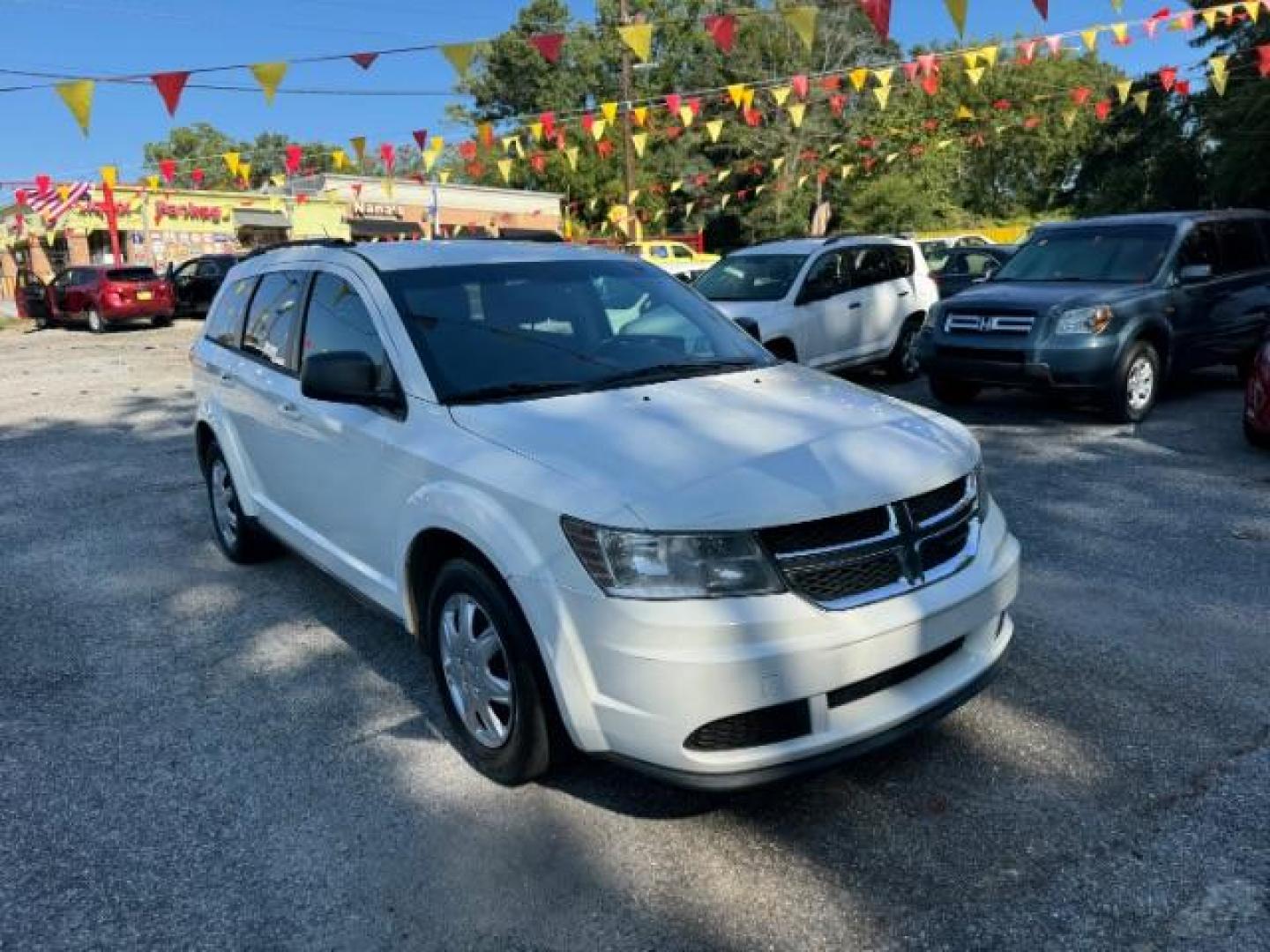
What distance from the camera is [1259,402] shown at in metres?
7.05

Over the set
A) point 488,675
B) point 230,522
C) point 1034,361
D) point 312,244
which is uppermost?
point 312,244

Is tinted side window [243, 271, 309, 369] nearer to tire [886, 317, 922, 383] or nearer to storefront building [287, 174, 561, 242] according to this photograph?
tire [886, 317, 922, 383]

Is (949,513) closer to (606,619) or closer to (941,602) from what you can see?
(941,602)

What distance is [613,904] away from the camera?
8.63ft

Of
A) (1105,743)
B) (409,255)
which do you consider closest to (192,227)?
(409,255)

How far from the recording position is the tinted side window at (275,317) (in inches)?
174

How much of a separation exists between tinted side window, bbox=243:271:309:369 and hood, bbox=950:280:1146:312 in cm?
610

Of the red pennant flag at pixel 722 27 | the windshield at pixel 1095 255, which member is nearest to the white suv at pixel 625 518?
the windshield at pixel 1095 255

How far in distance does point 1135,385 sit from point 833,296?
310cm

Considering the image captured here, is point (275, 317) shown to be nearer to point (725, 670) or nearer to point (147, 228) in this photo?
point (725, 670)

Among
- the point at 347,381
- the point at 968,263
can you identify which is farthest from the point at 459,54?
the point at 968,263

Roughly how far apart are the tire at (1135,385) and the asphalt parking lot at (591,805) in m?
3.11

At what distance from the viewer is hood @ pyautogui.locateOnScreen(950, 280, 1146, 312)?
8082 millimetres

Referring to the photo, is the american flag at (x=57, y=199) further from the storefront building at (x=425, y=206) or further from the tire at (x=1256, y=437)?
the tire at (x=1256, y=437)
